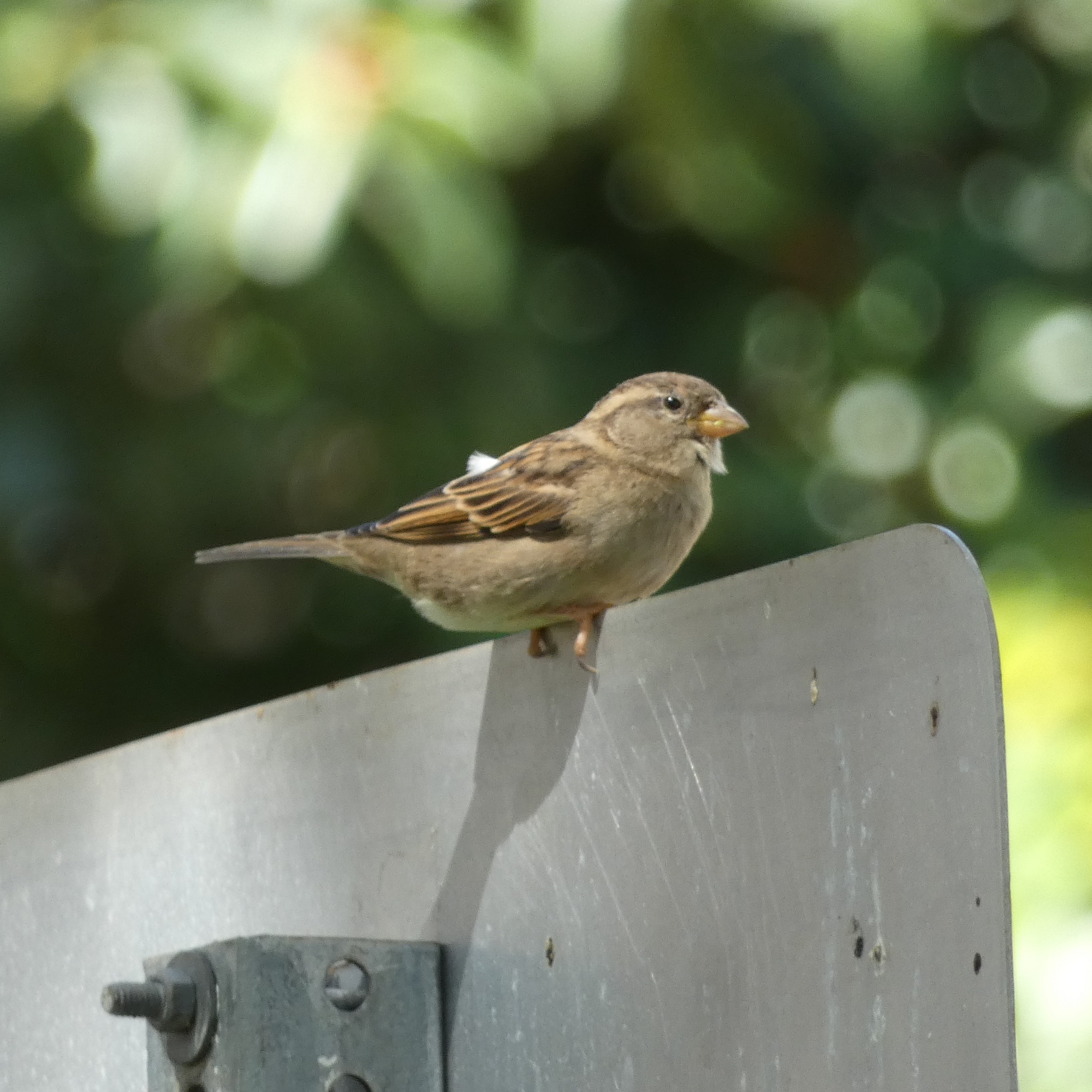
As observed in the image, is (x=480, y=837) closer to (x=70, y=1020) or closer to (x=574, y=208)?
(x=70, y=1020)

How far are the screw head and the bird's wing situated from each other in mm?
981

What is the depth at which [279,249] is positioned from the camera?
252cm

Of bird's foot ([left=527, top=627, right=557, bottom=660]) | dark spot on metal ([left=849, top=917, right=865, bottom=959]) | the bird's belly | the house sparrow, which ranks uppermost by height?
the house sparrow

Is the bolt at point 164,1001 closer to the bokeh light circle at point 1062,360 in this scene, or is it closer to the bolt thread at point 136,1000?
the bolt thread at point 136,1000

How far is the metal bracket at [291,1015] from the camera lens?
3.75 ft

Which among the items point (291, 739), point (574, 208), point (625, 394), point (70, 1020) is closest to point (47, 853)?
point (70, 1020)

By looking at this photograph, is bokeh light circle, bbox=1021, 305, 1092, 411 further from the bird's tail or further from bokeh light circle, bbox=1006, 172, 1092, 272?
the bird's tail

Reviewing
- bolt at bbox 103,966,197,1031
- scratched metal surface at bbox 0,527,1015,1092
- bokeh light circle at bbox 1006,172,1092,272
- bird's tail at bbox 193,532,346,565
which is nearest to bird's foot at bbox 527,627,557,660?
scratched metal surface at bbox 0,527,1015,1092

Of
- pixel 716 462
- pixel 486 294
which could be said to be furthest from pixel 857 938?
pixel 486 294

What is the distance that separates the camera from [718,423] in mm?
2342

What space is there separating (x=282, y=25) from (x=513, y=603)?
102 centimetres

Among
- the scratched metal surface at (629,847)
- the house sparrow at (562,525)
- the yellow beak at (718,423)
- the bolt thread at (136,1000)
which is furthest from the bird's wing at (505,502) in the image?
the bolt thread at (136,1000)

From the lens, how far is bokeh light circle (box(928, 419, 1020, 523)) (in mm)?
3033

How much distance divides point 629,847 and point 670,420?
50.7 inches
